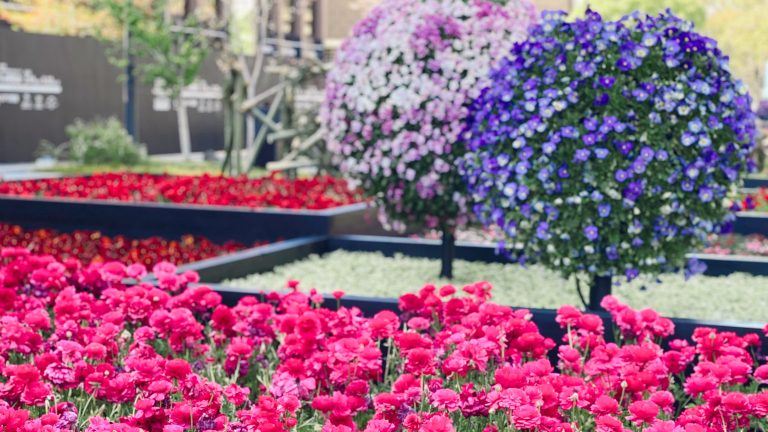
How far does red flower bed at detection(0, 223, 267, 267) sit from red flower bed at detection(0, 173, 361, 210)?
697 mm

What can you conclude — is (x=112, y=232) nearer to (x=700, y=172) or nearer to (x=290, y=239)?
(x=290, y=239)

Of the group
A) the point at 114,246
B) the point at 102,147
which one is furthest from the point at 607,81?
the point at 102,147

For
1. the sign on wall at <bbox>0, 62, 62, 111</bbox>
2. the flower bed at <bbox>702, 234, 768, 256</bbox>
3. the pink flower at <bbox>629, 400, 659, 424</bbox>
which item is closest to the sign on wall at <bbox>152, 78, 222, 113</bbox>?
the sign on wall at <bbox>0, 62, 62, 111</bbox>

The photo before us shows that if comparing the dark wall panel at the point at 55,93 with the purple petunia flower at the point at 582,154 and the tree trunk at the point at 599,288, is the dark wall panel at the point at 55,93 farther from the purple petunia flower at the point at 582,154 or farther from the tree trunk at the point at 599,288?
the purple petunia flower at the point at 582,154

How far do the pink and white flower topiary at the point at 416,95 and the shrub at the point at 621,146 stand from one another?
41.2 inches

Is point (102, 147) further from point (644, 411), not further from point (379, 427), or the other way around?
point (644, 411)

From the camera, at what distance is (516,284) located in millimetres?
7457

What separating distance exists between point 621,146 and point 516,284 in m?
2.38

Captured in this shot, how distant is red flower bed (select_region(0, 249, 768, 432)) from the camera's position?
2.94m

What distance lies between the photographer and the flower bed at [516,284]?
6.79 m

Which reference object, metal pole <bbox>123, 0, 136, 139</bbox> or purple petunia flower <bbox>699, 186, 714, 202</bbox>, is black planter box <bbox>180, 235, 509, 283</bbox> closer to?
purple petunia flower <bbox>699, 186, 714, 202</bbox>

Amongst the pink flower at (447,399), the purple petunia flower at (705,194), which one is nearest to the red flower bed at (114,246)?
the purple petunia flower at (705,194)

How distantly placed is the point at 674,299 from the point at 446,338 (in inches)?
149

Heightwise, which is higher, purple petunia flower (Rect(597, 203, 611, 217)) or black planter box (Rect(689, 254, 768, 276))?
purple petunia flower (Rect(597, 203, 611, 217))
